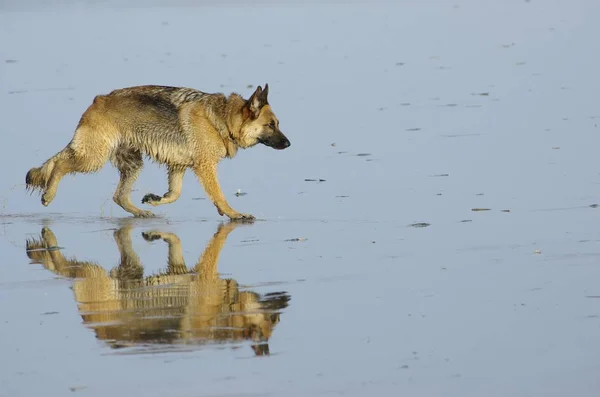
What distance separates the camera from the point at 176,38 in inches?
986

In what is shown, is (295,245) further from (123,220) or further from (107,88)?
(107,88)

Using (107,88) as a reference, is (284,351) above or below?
below

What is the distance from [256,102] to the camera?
12883 millimetres

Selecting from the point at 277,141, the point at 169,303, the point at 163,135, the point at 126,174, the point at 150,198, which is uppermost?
the point at 163,135

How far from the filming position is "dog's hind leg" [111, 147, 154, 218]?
42.7 feet

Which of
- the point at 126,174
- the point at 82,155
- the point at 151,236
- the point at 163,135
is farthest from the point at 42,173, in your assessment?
the point at 151,236

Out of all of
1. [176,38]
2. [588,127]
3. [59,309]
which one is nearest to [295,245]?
[59,309]

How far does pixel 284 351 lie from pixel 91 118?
18.3 feet

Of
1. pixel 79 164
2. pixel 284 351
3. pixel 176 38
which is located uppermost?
pixel 176 38

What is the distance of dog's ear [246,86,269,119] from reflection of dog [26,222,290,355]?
2.43m

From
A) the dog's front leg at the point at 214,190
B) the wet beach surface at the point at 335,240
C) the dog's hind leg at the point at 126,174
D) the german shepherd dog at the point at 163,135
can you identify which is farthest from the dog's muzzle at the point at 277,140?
the dog's hind leg at the point at 126,174

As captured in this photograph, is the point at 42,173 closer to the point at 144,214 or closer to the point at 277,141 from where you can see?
the point at 144,214

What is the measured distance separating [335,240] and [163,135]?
2.84 meters

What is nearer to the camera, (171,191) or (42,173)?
(42,173)
